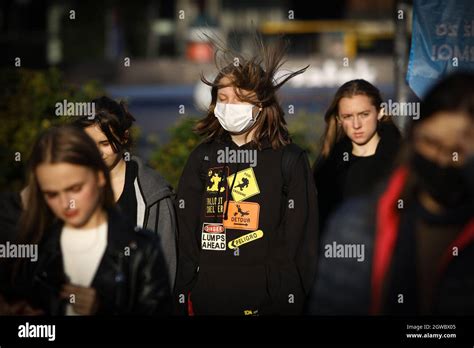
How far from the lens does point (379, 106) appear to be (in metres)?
5.47

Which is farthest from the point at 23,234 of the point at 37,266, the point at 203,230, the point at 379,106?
the point at 379,106

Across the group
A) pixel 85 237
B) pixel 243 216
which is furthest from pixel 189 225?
pixel 85 237

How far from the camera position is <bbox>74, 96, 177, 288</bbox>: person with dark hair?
5.17 metres

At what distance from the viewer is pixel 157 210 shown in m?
5.20

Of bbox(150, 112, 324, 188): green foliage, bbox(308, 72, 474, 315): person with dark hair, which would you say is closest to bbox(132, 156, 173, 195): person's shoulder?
bbox(308, 72, 474, 315): person with dark hair

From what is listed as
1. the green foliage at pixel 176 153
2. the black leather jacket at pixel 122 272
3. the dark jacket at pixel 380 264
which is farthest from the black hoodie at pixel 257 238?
the green foliage at pixel 176 153

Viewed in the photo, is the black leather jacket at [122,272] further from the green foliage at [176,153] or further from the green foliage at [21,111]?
the green foliage at [21,111]

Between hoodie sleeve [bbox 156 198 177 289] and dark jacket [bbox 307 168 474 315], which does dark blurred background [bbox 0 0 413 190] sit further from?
dark jacket [bbox 307 168 474 315]

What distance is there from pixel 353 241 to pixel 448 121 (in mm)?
722

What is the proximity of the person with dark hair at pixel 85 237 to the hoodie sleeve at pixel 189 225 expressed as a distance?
1.97ft

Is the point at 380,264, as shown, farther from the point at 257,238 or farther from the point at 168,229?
the point at 168,229

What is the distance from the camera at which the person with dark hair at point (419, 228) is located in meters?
3.84

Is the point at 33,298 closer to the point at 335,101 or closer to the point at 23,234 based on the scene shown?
the point at 23,234

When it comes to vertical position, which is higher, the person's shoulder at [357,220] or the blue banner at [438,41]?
the blue banner at [438,41]
